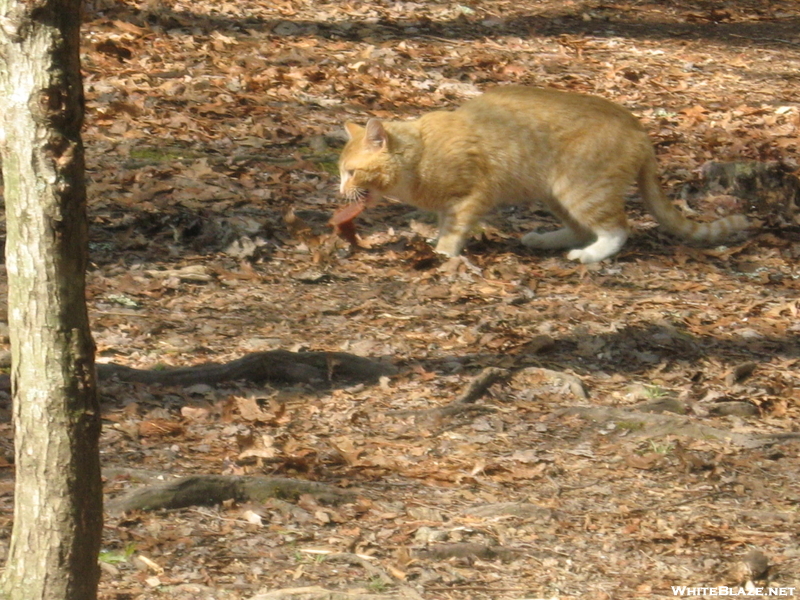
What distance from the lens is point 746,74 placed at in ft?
44.7

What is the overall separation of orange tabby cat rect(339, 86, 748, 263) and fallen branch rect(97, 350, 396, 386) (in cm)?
211

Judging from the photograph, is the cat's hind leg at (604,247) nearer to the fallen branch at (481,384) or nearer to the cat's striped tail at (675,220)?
the cat's striped tail at (675,220)

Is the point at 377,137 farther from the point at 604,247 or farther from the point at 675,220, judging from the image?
the point at 675,220

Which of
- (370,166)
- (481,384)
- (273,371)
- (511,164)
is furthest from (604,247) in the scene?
(273,371)

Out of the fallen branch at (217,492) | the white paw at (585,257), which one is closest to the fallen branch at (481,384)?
the fallen branch at (217,492)

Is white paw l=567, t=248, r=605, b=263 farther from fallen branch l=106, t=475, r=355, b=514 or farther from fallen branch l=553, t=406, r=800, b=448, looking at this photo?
fallen branch l=106, t=475, r=355, b=514

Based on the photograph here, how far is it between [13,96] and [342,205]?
5.99 metres

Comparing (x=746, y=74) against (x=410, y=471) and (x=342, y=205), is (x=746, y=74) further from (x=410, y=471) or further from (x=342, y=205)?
(x=410, y=471)

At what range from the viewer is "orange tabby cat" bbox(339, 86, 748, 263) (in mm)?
8109

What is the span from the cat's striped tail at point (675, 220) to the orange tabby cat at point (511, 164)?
29 mm

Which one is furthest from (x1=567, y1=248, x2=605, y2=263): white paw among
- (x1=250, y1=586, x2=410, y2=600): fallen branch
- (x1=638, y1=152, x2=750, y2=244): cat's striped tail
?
(x1=250, y1=586, x2=410, y2=600): fallen branch

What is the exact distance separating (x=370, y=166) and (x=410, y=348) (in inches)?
77.5

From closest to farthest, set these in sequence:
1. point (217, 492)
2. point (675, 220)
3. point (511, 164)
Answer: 1. point (217, 492)
2. point (511, 164)
3. point (675, 220)

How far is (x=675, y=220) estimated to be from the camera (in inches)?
337
